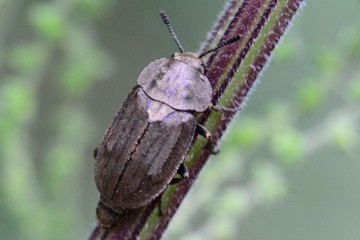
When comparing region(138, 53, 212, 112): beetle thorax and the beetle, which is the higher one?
region(138, 53, 212, 112): beetle thorax

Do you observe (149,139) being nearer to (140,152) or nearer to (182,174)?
(140,152)

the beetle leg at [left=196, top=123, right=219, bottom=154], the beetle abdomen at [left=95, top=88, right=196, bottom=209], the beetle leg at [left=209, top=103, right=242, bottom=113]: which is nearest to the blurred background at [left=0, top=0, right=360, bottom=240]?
the beetle abdomen at [left=95, top=88, right=196, bottom=209]

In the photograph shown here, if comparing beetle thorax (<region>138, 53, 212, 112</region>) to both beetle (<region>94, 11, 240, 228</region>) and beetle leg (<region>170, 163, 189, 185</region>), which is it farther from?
beetle leg (<region>170, 163, 189, 185</region>)

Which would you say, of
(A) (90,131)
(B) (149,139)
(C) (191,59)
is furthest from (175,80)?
(A) (90,131)

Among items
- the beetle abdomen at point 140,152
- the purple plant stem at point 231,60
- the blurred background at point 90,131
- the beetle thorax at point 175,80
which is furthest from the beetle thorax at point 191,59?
the purple plant stem at point 231,60

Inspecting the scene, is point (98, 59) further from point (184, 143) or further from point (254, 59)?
point (254, 59)

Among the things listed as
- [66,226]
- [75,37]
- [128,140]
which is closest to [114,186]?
[128,140]
